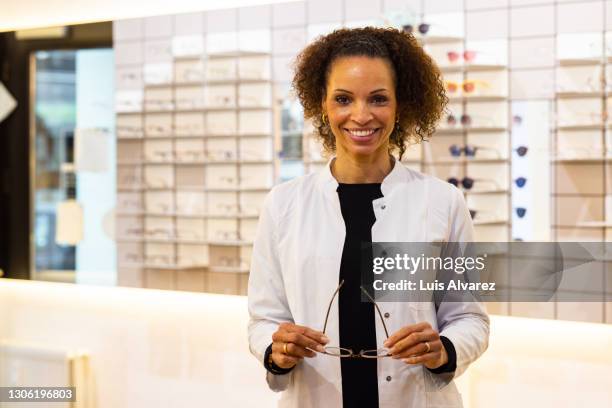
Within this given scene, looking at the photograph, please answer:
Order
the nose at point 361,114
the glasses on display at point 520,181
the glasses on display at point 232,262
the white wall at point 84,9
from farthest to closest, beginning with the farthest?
1. the glasses on display at point 232,262
2. the white wall at point 84,9
3. the glasses on display at point 520,181
4. the nose at point 361,114

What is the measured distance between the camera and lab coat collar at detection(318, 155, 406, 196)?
157 centimetres

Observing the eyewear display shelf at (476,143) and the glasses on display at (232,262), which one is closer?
the eyewear display shelf at (476,143)

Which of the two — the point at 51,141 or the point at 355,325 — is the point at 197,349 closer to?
the point at 51,141

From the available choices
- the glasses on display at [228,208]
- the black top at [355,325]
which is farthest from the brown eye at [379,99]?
the glasses on display at [228,208]

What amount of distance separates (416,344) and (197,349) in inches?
91.7

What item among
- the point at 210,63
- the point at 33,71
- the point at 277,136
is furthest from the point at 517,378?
the point at 33,71

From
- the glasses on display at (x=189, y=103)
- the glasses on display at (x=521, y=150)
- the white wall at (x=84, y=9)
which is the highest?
the white wall at (x=84, y=9)

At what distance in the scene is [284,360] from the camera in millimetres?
1490

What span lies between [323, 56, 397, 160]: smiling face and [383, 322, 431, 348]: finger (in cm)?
38

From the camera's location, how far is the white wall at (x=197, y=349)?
3.03 m

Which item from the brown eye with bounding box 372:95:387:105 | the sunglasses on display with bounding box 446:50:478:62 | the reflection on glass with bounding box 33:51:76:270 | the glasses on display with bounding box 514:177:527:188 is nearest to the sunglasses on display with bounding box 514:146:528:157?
the glasses on display with bounding box 514:177:527:188

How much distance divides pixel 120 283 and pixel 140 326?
0.30m

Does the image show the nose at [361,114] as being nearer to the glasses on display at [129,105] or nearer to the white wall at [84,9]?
the white wall at [84,9]

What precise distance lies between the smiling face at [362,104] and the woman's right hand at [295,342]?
0.40 meters
